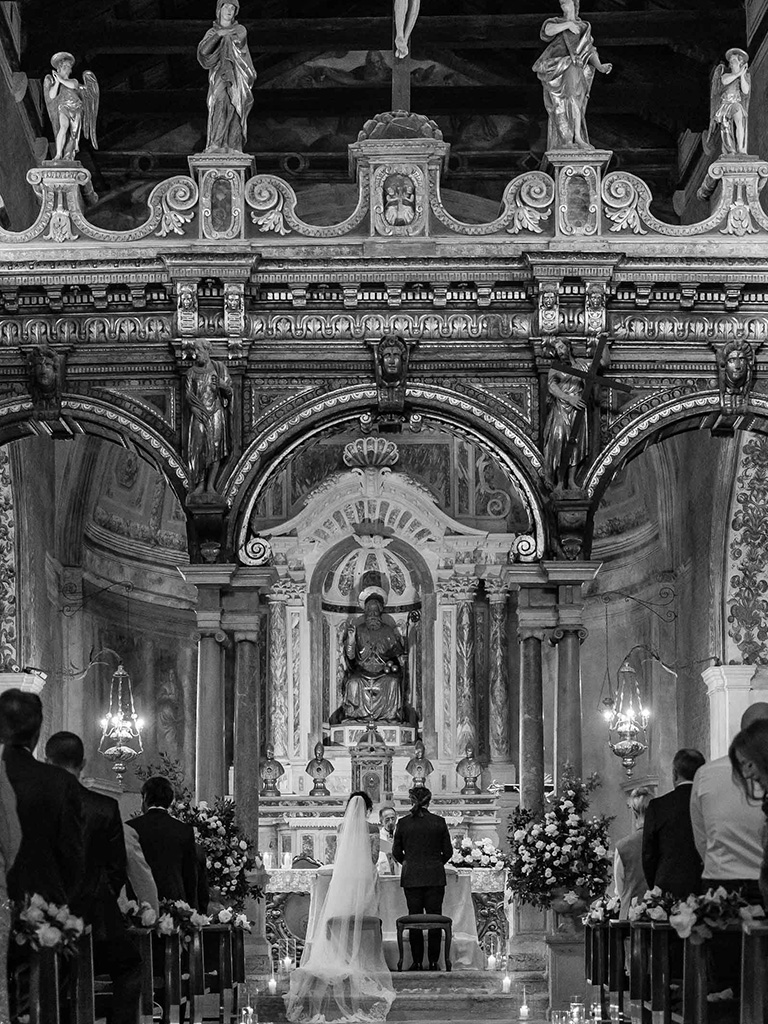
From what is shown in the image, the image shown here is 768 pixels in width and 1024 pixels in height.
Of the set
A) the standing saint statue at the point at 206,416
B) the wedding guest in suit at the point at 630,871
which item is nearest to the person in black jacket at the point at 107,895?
the wedding guest in suit at the point at 630,871

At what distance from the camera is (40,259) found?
51.0 feet

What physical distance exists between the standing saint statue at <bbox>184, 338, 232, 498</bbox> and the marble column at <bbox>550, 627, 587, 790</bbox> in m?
3.05

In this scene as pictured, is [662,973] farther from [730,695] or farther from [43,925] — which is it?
[730,695]

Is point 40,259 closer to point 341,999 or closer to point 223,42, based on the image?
point 223,42

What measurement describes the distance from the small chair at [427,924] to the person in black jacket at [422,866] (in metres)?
Result: 0.08

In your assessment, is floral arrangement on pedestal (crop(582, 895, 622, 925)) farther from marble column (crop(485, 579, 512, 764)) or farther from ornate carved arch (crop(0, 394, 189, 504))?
marble column (crop(485, 579, 512, 764))

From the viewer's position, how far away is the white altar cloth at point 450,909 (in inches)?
655

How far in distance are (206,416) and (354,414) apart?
1216 millimetres

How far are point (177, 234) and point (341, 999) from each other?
6112 mm

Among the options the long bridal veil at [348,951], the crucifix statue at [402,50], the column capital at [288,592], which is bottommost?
the long bridal veil at [348,951]

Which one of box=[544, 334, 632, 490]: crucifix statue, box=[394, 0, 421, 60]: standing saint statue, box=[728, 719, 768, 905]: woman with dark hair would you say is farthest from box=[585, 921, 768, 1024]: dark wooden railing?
box=[394, 0, 421, 60]: standing saint statue

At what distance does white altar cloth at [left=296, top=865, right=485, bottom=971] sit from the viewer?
54.5ft

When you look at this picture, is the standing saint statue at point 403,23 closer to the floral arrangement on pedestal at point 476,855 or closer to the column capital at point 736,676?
the floral arrangement on pedestal at point 476,855

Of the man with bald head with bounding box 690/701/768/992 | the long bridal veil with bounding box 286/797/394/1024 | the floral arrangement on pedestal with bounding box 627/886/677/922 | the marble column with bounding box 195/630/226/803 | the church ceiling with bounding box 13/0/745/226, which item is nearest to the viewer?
the man with bald head with bounding box 690/701/768/992
